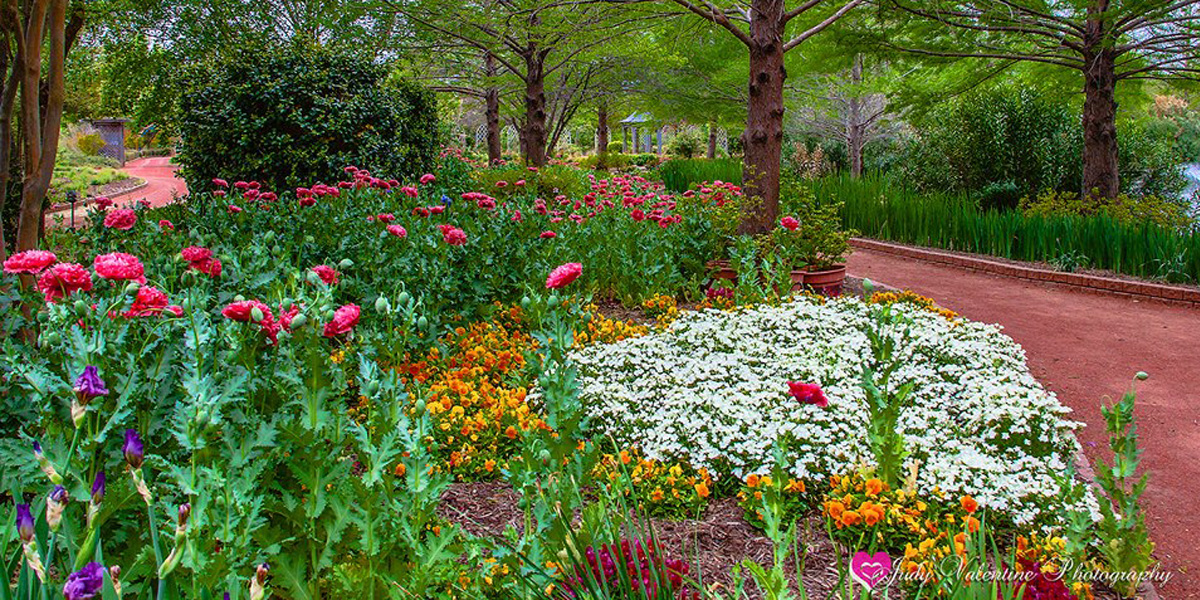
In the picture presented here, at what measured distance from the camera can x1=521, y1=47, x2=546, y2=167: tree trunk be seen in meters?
13.9

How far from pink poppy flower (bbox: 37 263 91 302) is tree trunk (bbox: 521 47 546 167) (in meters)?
11.8

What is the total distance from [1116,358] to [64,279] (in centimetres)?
636

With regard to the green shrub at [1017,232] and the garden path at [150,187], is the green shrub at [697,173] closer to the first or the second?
the green shrub at [1017,232]

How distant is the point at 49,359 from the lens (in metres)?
2.41

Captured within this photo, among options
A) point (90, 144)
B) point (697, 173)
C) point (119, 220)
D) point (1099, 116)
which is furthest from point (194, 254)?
point (90, 144)

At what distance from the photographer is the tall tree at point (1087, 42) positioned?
969cm

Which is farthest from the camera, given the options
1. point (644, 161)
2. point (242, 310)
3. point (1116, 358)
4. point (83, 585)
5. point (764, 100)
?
point (644, 161)

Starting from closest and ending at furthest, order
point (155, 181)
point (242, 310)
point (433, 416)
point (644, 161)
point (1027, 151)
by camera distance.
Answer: point (242, 310) < point (433, 416) < point (1027, 151) < point (155, 181) < point (644, 161)

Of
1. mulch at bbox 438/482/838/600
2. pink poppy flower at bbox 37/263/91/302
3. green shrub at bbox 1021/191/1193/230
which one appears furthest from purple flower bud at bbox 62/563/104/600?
green shrub at bbox 1021/191/1193/230

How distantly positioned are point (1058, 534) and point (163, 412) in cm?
305

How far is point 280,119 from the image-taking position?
8.72 meters

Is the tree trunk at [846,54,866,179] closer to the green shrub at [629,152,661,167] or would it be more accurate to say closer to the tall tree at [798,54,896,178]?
the tall tree at [798,54,896,178]

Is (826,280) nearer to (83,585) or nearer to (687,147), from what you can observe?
(83,585)

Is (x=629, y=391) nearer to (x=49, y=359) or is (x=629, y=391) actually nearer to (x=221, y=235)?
(x=49, y=359)
